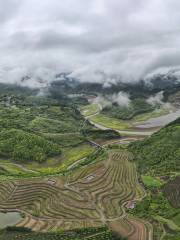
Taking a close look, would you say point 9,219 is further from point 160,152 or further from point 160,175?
point 160,152

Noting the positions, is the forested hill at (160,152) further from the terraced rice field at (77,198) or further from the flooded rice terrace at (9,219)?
the flooded rice terrace at (9,219)

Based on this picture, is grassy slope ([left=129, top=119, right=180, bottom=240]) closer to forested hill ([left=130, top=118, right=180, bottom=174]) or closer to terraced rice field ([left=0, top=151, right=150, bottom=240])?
forested hill ([left=130, top=118, right=180, bottom=174])

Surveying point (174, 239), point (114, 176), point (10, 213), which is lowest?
point (174, 239)

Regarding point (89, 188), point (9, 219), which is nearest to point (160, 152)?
point (89, 188)

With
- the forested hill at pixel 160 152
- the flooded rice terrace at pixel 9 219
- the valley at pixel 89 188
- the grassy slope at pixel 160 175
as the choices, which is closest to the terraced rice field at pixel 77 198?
the valley at pixel 89 188

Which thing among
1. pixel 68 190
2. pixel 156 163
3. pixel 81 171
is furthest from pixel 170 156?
pixel 68 190

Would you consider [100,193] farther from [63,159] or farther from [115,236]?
[63,159]
